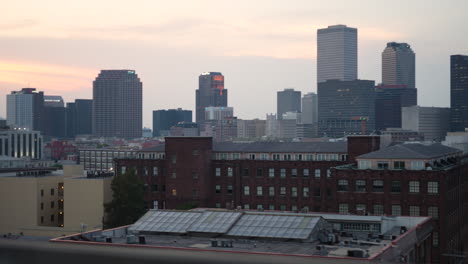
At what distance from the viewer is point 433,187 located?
246 feet

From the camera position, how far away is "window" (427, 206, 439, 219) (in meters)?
74.1

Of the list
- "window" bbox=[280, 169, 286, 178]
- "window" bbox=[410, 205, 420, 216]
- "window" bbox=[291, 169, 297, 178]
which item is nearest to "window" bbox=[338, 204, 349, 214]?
"window" bbox=[410, 205, 420, 216]

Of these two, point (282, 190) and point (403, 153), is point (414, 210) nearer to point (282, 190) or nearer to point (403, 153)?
point (403, 153)

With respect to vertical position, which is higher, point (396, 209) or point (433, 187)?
point (433, 187)

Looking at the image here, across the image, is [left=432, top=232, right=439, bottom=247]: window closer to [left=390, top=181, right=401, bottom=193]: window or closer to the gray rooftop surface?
[left=390, top=181, right=401, bottom=193]: window

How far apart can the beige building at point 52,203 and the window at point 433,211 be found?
5082cm

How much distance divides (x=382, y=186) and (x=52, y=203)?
59836 millimetres

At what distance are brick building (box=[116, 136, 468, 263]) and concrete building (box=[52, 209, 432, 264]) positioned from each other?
17.8 m

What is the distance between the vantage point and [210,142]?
10781 cm

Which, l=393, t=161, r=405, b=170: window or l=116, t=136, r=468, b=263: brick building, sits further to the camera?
A: l=393, t=161, r=405, b=170: window

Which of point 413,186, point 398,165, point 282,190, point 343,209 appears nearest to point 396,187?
point 413,186

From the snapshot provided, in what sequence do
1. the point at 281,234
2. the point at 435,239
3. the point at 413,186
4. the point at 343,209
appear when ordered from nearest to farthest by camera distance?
the point at 281,234 < the point at 435,239 < the point at 413,186 < the point at 343,209

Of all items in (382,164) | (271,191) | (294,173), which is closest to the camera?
(382,164)

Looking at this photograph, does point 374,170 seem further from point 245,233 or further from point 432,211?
point 245,233
